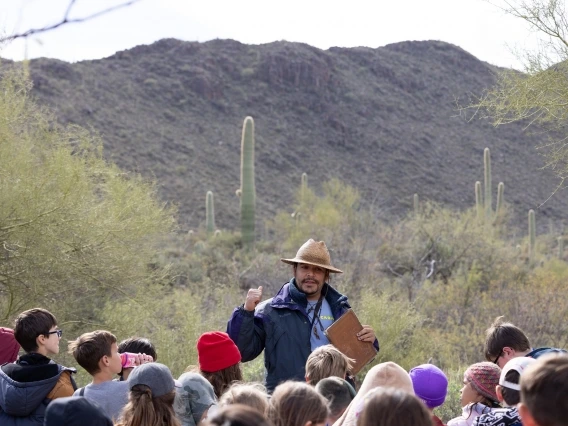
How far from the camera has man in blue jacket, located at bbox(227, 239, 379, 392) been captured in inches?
222

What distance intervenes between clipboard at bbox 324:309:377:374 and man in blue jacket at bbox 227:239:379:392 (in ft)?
0.16

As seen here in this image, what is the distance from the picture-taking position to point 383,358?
41.3ft

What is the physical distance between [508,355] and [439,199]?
43.2 metres

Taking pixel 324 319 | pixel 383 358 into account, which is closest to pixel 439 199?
pixel 383 358

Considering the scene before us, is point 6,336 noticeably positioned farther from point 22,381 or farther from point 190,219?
point 190,219

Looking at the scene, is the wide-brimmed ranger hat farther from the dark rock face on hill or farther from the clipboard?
the dark rock face on hill

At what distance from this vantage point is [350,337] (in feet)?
18.4

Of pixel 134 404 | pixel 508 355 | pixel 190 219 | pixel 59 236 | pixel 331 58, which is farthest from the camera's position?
pixel 331 58

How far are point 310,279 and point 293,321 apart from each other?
35cm

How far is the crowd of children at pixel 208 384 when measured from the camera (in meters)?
3.73

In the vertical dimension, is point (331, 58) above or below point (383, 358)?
above

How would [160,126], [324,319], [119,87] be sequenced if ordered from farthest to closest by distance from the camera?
1. [119,87]
2. [160,126]
3. [324,319]

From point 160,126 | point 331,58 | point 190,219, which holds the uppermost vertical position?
point 331,58

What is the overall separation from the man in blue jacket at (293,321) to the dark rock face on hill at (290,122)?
32.4 m
